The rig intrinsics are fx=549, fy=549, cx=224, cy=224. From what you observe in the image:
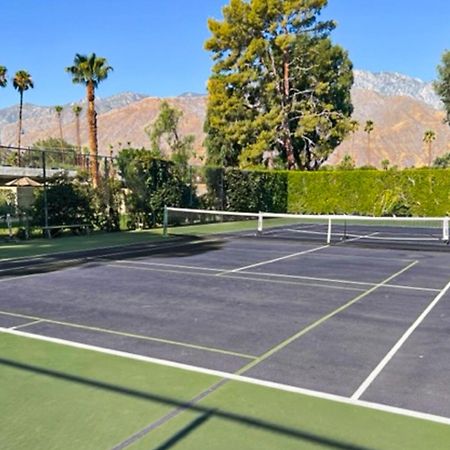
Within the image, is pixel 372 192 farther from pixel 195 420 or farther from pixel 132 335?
pixel 195 420

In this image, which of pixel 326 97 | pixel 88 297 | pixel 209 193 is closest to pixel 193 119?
pixel 326 97

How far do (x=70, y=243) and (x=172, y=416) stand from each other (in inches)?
509

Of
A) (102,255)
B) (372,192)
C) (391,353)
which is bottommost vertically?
(391,353)

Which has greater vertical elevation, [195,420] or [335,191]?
[335,191]

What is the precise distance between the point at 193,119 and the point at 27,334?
17576 centimetres

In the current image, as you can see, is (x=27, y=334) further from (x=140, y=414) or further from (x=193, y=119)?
(x=193, y=119)

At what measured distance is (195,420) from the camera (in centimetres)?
392

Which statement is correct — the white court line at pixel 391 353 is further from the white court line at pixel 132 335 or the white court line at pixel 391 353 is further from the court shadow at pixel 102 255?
the court shadow at pixel 102 255

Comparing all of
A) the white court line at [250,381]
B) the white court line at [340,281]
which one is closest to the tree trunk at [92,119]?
the white court line at [340,281]

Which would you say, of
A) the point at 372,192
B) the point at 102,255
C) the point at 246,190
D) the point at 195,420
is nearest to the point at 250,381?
the point at 195,420

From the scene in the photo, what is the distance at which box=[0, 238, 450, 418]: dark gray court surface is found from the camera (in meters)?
4.98

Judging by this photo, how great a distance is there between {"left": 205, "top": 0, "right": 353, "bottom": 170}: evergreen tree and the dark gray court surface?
85.1 ft

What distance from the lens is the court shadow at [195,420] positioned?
3.59 metres

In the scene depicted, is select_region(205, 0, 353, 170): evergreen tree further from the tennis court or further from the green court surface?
the green court surface
